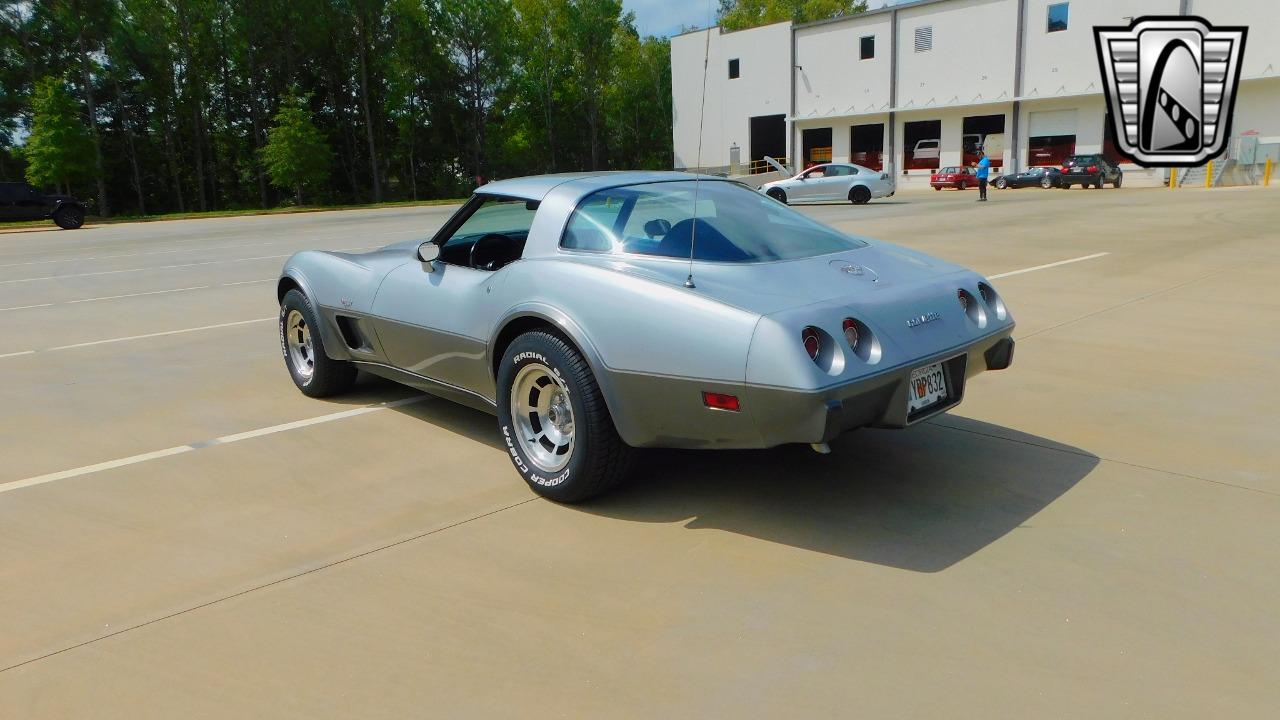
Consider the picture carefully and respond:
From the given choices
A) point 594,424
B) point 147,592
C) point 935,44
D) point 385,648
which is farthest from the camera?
point 935,44

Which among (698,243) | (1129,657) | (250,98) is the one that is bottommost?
(1129,657)

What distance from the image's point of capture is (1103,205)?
24094 mm

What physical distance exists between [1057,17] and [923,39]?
21.6ft

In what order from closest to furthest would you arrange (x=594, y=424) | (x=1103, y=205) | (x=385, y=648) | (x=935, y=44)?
(x=385, y=648) < (x=594, y=424) < (x=1103, y=205) < (x=935, y=44)

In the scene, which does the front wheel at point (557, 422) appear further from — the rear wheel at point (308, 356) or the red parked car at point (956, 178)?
the red parked car at point (956, 178)

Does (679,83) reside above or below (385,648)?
above

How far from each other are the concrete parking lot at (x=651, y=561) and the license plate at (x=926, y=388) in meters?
0.48

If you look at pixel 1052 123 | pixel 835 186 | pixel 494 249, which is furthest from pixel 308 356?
pixel 1052 123

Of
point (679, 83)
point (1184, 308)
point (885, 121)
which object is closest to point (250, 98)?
point (679, 83)

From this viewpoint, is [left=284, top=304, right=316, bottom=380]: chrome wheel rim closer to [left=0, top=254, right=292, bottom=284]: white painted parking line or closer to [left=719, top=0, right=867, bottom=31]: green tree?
[left=0, top=254, right=292, bottom=284]: white painted parking line

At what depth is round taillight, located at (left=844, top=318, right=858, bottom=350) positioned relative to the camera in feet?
12.2

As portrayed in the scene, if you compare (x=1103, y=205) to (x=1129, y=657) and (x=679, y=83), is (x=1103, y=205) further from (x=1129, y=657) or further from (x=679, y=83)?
(x=679, y=83)

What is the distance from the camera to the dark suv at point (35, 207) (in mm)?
30031

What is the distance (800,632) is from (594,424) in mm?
1290
